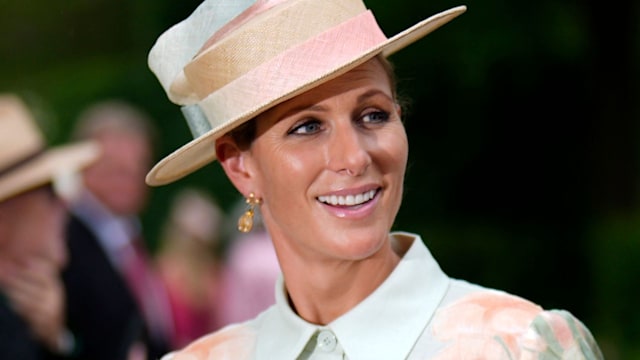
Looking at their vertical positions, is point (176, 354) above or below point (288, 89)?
below

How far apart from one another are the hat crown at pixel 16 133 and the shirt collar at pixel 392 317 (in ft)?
6.58

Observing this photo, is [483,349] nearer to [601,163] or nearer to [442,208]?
[442,208]

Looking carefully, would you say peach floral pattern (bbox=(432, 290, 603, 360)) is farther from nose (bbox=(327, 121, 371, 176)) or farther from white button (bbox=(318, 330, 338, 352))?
nose (bbox=(327, 121, 371, 176))

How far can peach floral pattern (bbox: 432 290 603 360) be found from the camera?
215cm

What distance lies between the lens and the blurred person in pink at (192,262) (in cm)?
468

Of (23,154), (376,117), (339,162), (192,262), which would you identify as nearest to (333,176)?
(339,162)

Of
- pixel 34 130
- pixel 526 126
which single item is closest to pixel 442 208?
pixel 526 126

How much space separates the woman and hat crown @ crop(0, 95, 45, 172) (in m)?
1.86

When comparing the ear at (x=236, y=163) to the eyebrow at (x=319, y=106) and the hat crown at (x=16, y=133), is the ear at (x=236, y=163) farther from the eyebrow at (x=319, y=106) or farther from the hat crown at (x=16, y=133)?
the hat crown at (x=16, y=133)

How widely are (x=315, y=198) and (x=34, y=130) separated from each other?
2232mm

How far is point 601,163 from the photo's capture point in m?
5.38

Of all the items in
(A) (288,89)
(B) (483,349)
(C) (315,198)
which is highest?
(A) (288,89)

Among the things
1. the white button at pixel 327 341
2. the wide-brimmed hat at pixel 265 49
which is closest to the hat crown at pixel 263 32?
the wide-brimmed hat at pixel 265 49

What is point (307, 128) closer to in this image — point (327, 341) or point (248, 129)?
point (248, 129)
